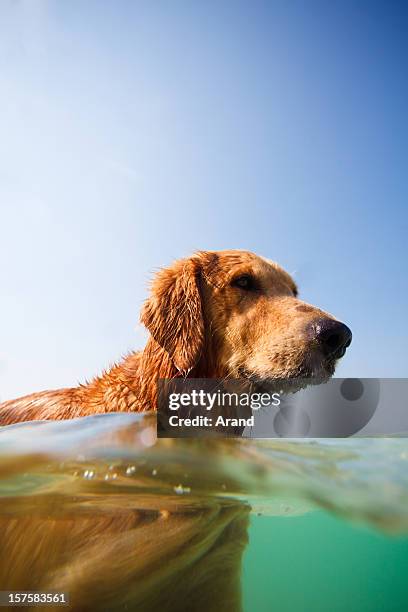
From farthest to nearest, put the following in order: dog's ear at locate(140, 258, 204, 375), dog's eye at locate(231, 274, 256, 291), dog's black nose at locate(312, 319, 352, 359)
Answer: dog's eye at locate(231, 274, 256, 291)
dog's ear at locate(140, 258, 204, 375)
dog's black nose at locate(312, 319, 352, 359)

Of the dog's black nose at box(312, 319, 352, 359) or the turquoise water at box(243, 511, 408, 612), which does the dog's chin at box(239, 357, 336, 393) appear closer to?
the dog's black nose at box(312, 319, 352, 359)

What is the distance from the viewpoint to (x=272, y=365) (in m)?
3.66

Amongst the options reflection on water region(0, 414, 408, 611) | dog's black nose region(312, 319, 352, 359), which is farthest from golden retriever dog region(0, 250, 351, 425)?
reflection on water region(0, 414, 408, 611)

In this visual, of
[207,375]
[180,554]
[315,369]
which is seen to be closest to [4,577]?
[180,554]

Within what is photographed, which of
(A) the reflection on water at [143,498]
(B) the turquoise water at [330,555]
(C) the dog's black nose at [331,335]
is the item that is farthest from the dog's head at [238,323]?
(B) the turquoise water at [330,555]

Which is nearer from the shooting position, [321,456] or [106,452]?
[106,452]

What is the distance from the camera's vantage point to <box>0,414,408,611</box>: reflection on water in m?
4.03

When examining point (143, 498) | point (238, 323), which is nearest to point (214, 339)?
point (238, 323)

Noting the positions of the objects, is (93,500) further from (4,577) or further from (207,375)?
(207,375)

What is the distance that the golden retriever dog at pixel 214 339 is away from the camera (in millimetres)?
3598

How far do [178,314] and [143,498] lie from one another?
2.52 m

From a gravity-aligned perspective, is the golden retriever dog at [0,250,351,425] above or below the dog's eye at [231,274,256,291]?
below

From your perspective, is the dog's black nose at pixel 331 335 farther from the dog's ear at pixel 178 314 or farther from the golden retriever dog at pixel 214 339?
the dog's ear at pixel 178 314

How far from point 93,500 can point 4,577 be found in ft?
4.26
